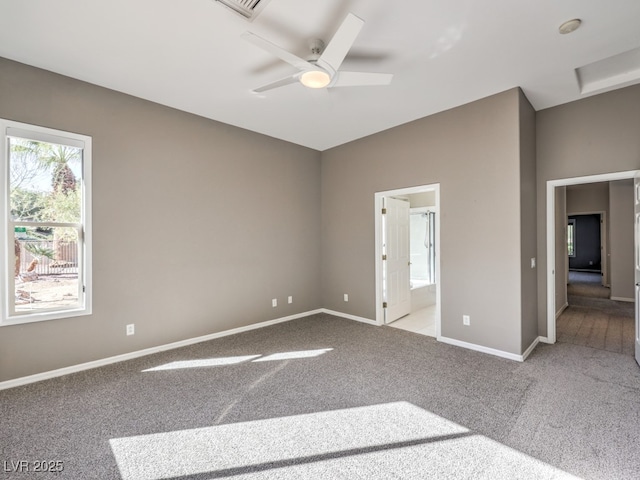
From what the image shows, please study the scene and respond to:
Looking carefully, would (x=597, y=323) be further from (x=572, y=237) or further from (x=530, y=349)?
(x=572, y=237)

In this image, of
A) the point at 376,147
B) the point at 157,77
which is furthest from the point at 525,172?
the point at 157,77

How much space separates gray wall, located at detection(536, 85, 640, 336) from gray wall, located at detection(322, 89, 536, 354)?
0.45 metres

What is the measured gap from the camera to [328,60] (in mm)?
2289

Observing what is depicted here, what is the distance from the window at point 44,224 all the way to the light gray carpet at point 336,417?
2.53ft

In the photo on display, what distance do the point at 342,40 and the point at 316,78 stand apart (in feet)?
1.31

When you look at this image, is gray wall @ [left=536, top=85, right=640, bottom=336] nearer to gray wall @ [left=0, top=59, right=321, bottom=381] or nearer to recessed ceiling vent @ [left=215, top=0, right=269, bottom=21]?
gray wall @ [left=0, top=59, right=321, bottom=381]

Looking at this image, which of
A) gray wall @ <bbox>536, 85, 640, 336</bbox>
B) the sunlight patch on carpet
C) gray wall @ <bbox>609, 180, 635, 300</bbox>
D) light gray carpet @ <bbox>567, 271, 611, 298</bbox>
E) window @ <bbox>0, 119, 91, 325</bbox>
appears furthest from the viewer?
light gray carpet @ <bbox>567, 271, 611, 298</bbox>

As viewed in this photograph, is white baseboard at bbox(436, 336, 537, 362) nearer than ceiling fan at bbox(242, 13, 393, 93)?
No

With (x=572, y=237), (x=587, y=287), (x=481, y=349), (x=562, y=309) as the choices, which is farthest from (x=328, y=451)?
(x=572, y=237)

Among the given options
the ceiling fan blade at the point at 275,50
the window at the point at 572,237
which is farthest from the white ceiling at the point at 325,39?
the window at the point at 572,237

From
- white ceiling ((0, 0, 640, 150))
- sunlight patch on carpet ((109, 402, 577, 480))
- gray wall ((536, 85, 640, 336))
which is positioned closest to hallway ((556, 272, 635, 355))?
gray wall ((536, 85, 640, 336))

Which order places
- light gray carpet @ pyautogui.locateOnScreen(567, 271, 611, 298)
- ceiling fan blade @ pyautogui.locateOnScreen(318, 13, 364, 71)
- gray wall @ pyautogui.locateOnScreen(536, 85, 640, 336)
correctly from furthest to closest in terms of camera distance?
1. light gray carpet @ pyautogui.locateOnScreen(567, 271, 611, 298)
2. gray wall @ pyautogui.locateOnScreen(536, 85, 640, 336)
3. ceiling fan blade @ pyautogui.locateOnScreen(318, 13, 364, 71)

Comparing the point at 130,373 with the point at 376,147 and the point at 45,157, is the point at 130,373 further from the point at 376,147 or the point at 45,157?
the point at 376,147

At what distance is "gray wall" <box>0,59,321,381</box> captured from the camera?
293 cm
